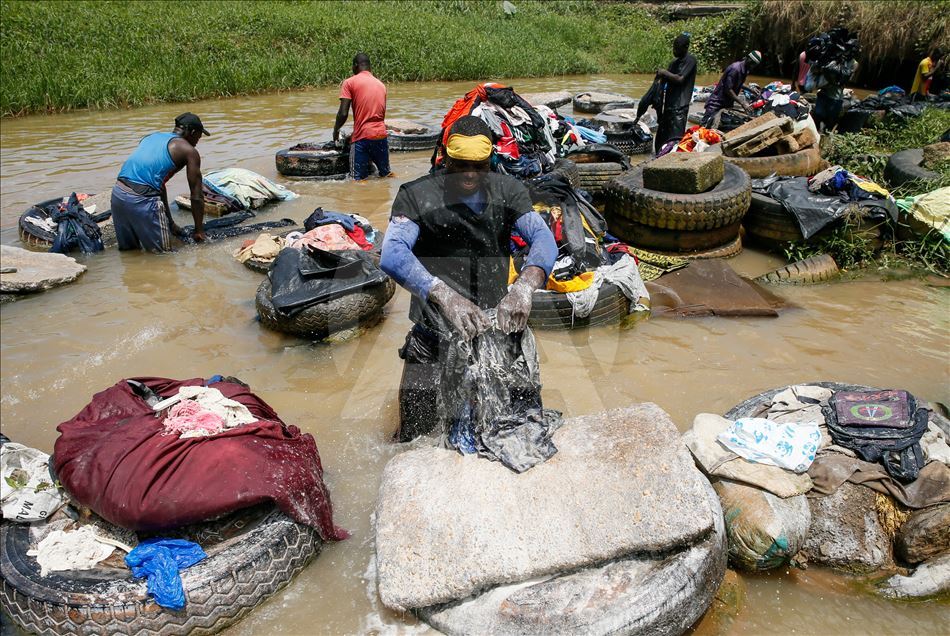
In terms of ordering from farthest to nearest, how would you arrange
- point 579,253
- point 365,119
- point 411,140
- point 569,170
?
point 411,140 → point 365,119 → point 569,170 → point 579,253

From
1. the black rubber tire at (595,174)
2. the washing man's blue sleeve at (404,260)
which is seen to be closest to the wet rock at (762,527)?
the washing man's blue sleeve at (404,260)

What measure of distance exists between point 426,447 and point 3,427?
2935 mm

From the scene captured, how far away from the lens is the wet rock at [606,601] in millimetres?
2234

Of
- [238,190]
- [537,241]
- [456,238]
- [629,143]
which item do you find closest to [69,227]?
[238,190]

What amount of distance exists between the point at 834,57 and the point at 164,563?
1034cm

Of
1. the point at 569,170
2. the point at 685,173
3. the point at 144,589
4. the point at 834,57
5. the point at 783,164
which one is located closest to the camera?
the point at 144,589

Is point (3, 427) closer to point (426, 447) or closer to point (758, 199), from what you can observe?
point (426, 447)

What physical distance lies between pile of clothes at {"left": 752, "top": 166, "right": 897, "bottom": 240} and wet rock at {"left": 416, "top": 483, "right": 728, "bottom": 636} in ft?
15.1

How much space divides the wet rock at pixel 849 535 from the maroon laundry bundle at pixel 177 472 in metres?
2.18

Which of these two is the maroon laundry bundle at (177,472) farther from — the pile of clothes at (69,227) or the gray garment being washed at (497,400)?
the pile of clothes at (69,227)

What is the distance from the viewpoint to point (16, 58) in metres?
13.1

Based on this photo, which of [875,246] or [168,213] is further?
[168,213]

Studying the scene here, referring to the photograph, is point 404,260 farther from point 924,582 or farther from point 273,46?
point 273,46

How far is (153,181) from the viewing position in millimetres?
6227
